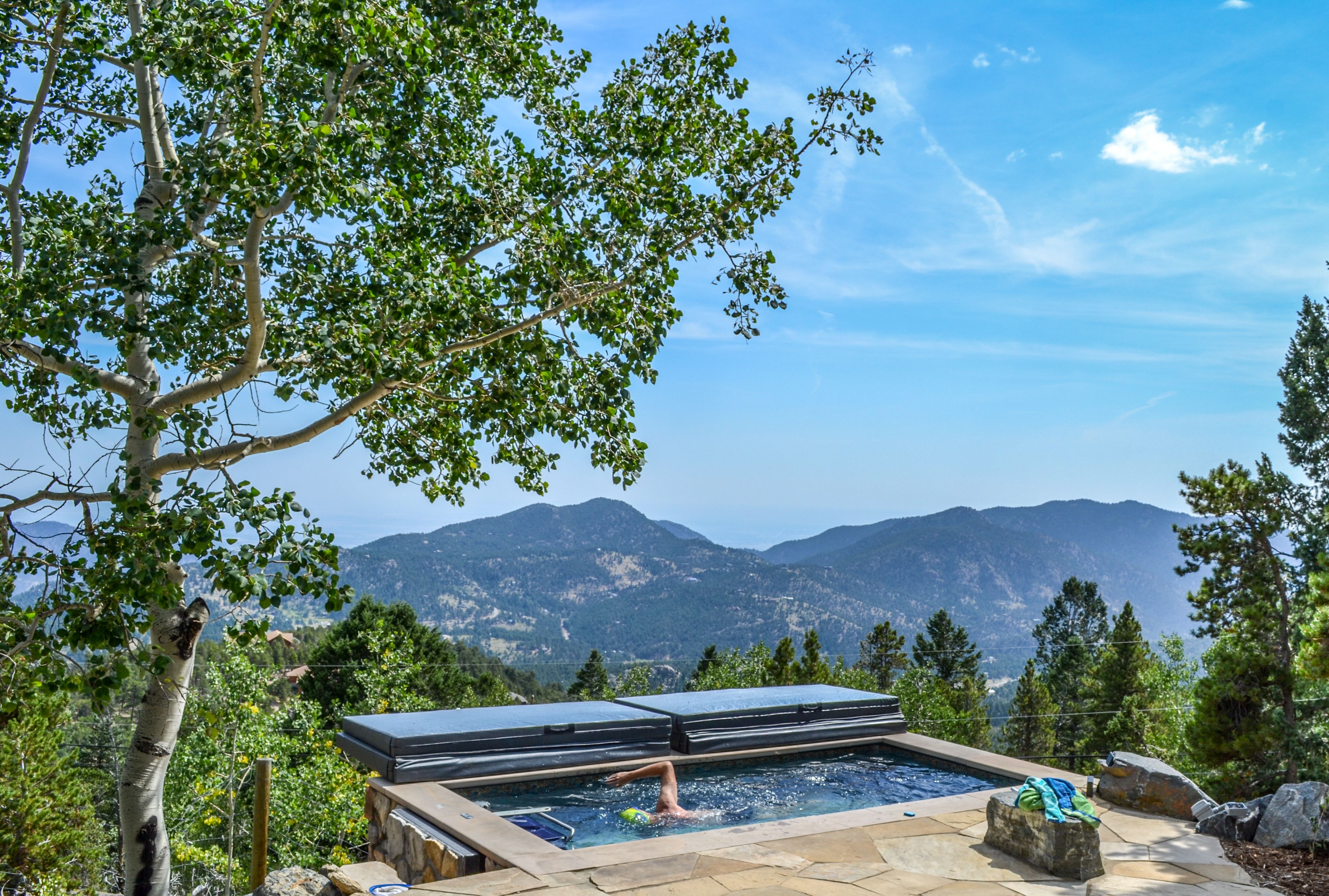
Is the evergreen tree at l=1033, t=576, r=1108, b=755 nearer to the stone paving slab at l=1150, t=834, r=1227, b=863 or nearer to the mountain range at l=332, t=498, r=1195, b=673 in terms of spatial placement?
the stone paving slab at l=1150, t=834, r=1227, b=863

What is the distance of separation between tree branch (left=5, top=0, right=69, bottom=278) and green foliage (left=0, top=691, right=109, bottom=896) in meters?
6.50

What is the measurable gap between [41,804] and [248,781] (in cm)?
636

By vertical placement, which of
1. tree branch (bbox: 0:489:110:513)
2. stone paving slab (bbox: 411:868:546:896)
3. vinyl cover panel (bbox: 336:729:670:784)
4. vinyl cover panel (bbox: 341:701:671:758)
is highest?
tree branch (bbox: 0:489:110:513)

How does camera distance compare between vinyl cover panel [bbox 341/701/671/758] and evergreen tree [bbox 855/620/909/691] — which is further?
evergreen tree [bbox 855/620/909/691]

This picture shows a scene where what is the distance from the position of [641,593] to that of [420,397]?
123887mm

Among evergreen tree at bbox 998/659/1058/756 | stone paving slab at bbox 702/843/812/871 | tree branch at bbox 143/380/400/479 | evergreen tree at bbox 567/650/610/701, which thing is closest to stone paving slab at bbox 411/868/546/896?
stone paving slab at bbox 702/843/812/871

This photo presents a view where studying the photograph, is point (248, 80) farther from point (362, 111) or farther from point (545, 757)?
point (545, 757)

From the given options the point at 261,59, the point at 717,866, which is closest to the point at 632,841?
the point at 717,866

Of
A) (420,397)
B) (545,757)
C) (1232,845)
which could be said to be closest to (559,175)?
(420,397)

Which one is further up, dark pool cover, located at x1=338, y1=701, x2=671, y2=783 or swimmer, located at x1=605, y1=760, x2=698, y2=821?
dark pool cover, located at x1=338, y1=701, x2=671, y2=783

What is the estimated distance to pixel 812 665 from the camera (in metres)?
27.3

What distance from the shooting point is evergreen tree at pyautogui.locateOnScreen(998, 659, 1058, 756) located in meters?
36.3

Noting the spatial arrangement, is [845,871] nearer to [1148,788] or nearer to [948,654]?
[1148,788]

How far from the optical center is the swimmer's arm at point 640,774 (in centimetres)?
665
